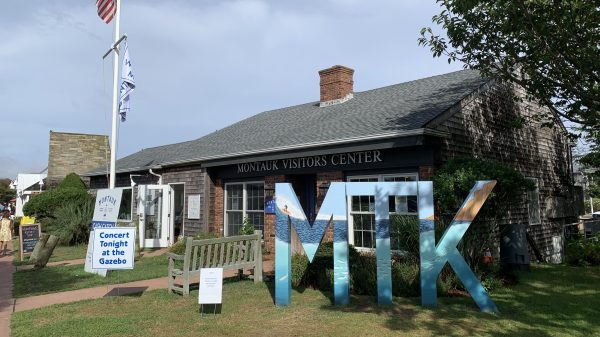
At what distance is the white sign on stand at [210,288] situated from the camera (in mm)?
6121

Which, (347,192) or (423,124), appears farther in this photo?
Answer: (423,124)

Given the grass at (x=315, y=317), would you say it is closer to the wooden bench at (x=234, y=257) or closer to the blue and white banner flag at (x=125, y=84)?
the wooden bench at (x=234, y=257)

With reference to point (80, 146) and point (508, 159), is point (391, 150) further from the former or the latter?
point (80, 146)

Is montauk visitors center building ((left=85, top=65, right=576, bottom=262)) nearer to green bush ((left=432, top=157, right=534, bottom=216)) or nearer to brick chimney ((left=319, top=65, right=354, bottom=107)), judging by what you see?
brick chimney ((left=319, top=65, right=354, bottom=107))

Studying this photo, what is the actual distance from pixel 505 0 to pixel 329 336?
234 inches

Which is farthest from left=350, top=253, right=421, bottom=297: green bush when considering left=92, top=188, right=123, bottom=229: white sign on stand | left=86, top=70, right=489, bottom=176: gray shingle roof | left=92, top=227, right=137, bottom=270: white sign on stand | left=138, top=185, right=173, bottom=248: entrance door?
left=138, top=185, right=173, bottom=248: entrance door

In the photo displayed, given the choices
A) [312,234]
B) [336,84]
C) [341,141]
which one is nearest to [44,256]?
[312,234]

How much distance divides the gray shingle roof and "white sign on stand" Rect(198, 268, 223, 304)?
16.6ft

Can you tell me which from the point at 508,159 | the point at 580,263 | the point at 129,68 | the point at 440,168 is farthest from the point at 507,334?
the point at 129,68

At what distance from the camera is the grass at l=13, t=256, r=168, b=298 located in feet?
27.5

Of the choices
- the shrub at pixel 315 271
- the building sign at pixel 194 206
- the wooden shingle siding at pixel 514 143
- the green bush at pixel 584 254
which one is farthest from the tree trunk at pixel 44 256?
the green bush at pixel 584 254

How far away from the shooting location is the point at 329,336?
17.0ft

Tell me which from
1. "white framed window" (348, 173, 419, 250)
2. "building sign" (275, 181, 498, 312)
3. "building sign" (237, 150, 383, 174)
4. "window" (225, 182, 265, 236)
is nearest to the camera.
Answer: "building sign" (275, 181, 498, 312)

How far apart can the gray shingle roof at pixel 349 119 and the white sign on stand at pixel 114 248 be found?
510cm
